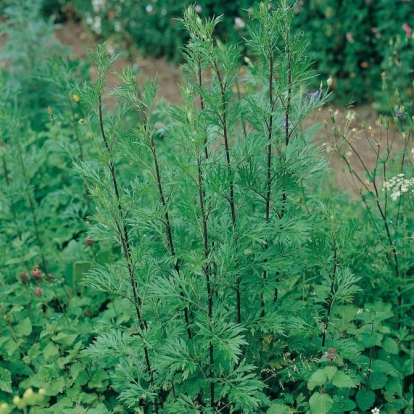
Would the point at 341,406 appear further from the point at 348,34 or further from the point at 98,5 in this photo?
the point at 98,5

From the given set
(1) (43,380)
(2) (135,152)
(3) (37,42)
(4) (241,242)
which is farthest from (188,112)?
(3) (37,42)

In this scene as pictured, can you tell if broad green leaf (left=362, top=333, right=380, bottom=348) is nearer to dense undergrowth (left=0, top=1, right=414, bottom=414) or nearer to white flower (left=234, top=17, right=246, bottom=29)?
dense undergrowth (left=0, top=1, right=414, bottom=414)

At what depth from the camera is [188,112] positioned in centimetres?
190

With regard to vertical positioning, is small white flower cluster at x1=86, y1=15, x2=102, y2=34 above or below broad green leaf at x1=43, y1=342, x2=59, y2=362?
below

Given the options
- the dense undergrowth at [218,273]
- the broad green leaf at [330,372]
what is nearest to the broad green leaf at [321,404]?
the dense undergrowth at [218,273]

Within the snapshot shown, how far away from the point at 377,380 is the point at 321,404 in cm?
37

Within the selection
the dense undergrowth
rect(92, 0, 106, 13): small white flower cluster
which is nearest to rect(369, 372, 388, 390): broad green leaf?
the dense undergrowth

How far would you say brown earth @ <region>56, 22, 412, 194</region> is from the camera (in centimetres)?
440

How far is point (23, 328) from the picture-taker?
273cm

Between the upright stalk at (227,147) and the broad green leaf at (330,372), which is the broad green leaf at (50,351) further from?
the broad green leaf at (330,372)

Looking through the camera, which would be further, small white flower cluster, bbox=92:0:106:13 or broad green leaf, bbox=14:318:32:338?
small white flower cluster, bbox=92:0:106:13

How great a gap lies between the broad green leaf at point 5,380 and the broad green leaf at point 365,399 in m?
1.34

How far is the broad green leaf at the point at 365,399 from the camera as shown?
2.44 meters

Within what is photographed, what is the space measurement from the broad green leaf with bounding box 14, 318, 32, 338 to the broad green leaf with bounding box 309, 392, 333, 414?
3.97 ft
